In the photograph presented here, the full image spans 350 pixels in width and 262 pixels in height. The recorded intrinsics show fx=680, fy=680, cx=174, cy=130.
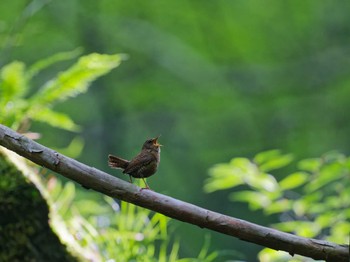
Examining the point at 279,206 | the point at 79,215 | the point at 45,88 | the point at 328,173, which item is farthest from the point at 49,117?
the point at 328,173

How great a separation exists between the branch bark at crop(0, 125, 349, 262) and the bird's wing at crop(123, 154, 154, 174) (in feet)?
0.66

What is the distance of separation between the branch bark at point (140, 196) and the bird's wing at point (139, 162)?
203 millimetres

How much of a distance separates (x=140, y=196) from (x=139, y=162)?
0.71 ft

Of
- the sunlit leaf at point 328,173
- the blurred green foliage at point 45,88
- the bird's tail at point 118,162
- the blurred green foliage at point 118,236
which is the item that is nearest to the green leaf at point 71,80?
the blurred green foliage at point 45,88

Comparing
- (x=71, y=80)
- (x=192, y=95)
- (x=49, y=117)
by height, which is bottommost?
(x=49, y=117)

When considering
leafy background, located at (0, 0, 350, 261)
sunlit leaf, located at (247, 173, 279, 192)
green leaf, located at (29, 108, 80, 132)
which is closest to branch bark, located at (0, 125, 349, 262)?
green leaf, located at (29, 108, 80, 132)

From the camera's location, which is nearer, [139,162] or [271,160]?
[139,162]

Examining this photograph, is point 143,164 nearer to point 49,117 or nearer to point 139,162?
point 139,162

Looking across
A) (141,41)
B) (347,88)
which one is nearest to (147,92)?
(141,41)

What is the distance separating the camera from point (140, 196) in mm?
1723

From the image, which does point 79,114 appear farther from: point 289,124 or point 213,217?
point 213,217

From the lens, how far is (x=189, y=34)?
1258 cm

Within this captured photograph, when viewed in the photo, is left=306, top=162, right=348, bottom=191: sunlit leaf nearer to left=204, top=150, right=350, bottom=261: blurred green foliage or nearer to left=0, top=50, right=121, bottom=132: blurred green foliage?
left=204, top=150, right=350, bottom=261: blurred green foliage

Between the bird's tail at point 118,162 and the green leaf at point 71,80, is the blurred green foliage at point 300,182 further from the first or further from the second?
the bird's tail at point 118,162
